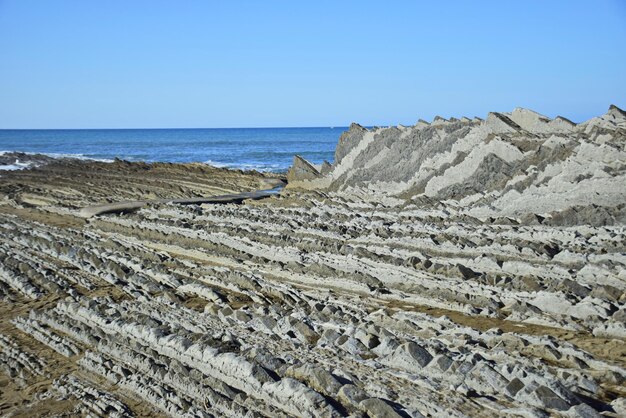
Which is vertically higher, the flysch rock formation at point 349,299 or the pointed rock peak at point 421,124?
the pointed rock peak at point 421,124

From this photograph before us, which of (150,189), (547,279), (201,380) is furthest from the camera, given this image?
(150,189)

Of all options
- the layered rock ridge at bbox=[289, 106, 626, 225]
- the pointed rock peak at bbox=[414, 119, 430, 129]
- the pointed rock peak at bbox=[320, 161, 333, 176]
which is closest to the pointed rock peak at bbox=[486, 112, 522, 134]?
the layered rock ridge at bbox=[289, 106, 626, 225]

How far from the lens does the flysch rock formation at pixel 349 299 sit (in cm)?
538

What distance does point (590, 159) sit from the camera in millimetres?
11828

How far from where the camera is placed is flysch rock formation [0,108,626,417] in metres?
5.38

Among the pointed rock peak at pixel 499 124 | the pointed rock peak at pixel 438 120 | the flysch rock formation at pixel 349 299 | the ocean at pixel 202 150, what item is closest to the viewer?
the flysch rock formation at pixel 349 299

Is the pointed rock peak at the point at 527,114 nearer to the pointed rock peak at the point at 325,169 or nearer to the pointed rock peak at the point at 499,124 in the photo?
the pointed rock peak at the point at 499,124

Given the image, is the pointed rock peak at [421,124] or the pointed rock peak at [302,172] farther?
the pointed rock peak at [302,172]

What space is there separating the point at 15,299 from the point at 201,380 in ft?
14.5

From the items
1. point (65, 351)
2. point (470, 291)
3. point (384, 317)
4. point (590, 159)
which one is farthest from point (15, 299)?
point (590, 159)

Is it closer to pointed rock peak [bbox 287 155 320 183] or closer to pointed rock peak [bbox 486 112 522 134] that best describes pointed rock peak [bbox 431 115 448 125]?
pointed rock peak [bbox 486 112 522 134]

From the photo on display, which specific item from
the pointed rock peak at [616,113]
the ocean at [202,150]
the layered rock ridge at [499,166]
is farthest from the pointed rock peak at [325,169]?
the ocean at [202,150]

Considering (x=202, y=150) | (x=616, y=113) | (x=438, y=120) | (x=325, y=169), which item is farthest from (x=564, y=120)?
(x=202, y=150)

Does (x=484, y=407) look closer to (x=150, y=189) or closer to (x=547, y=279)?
(x=547, y=279)
